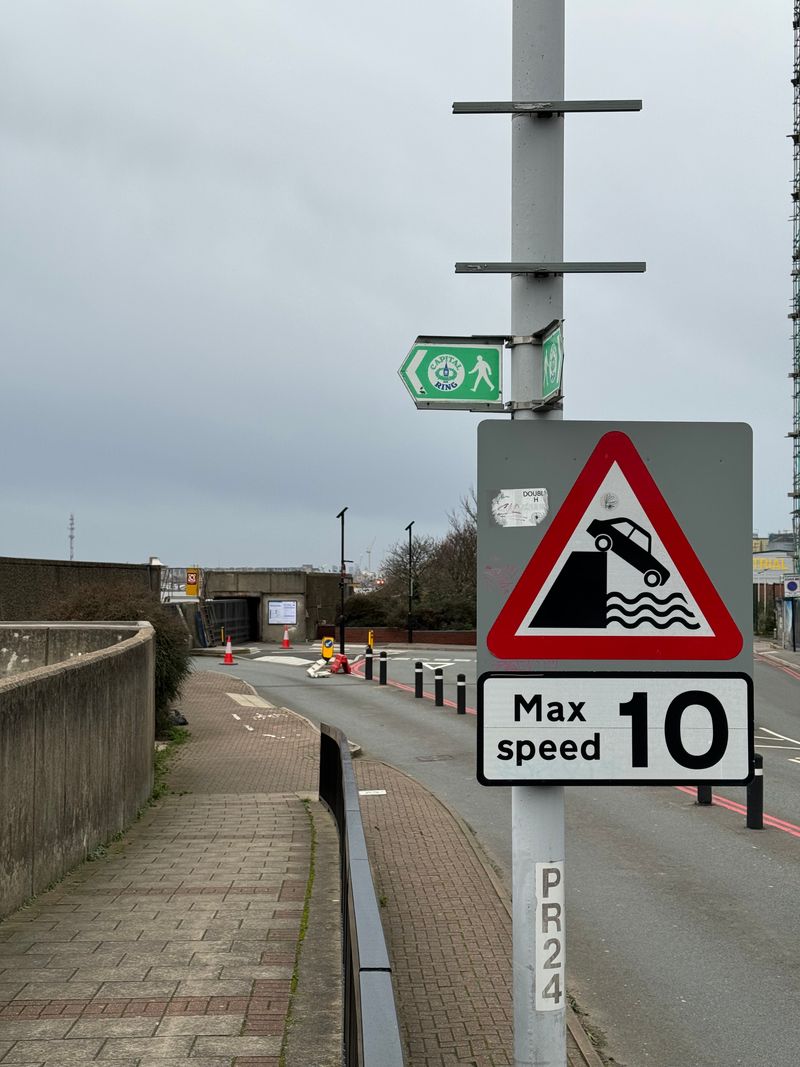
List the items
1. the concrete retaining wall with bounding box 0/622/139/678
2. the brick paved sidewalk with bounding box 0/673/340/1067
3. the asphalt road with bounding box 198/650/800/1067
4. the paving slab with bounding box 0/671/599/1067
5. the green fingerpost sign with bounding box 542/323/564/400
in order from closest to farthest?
the green fingerpost sign with bounding box 542/323/564/400 → the brick paved sidewalk with bounding box 0/673/340/1067 → the paving slab with bounding box 0/671/599/1067 → the asphalt road with bounding box 198/650/800/1067 → the concrete retaining wall with bounding box 0/622/139/678

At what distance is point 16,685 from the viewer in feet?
25.6

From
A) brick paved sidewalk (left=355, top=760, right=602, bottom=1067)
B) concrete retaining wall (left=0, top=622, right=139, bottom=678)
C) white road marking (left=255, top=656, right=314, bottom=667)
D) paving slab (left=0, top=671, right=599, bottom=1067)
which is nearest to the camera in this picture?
paving slab (left=0, top=671, right=599, bottom=1067)

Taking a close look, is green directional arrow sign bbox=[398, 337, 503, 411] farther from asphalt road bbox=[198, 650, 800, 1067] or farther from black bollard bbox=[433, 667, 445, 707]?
black bollard bbox=[433, 667, 445, 707]

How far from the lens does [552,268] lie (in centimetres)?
348

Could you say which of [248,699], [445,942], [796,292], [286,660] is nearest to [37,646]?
[248,699]

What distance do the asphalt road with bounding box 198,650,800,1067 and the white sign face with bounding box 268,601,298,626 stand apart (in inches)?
1598

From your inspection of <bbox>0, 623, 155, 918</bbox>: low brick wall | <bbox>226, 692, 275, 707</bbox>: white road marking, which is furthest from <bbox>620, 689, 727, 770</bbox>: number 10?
<bbox>226, 692, 275, 707</bbox>: white road marking

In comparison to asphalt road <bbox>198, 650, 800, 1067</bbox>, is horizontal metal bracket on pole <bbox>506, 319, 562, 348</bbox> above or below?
above

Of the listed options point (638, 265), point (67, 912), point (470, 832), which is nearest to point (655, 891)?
point (470, 832)

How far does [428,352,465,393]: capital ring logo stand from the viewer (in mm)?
3633

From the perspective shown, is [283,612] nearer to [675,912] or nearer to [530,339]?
[675,912]

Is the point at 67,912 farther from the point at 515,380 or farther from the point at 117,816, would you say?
the point at 515,380

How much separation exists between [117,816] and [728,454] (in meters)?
9.93

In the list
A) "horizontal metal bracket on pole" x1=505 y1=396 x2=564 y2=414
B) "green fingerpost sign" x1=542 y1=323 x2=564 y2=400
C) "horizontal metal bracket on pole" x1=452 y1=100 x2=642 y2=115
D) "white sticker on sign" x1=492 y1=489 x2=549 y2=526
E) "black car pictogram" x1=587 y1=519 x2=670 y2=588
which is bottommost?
"black car pictogram" x1=587 y1=519 x2=670 y2=588
